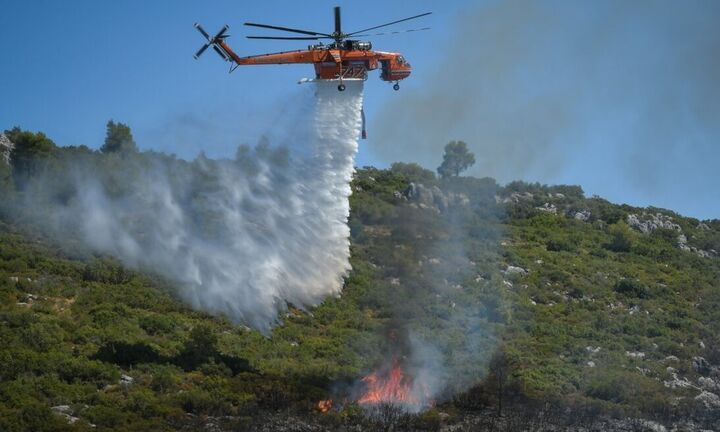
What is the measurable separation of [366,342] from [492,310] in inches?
442

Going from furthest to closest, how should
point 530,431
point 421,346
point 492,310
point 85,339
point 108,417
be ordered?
point 492,310 < point 421,346 < point 85,339 < point 530,431 < point 108,417

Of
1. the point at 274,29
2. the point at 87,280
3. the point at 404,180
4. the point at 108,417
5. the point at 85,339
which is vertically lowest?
the point at 108,417

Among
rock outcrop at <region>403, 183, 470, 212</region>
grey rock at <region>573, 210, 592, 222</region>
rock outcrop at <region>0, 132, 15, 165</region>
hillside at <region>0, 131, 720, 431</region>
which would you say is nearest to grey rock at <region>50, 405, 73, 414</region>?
hillside at <region>0, 131, 720, 431</region>

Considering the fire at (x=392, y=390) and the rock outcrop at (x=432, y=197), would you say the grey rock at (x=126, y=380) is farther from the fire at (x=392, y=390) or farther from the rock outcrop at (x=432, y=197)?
the rock outcrop at (x=432, y=197)

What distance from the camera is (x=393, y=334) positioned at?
62.7m

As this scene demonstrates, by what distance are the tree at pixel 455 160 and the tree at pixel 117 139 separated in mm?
31648

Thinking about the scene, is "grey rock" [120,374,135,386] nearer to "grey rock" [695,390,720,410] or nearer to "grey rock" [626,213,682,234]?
"grey rock" [695,390,720,410]

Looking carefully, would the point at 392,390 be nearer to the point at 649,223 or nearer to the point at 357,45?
the point at 357,45

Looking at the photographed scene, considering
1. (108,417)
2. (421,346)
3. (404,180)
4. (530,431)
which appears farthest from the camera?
(404,180)

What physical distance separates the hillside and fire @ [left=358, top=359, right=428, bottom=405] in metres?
0.82

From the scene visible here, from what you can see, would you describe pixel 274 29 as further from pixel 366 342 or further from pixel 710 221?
pixel 710 221

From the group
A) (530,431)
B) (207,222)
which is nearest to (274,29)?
(207,222)

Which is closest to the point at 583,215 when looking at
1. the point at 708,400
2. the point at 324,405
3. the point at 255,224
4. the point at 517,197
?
the point at 517,197

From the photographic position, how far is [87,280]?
6406 cm
